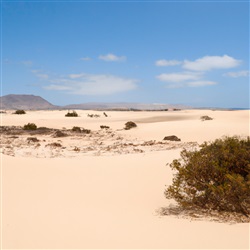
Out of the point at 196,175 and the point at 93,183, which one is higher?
the point at 196,175

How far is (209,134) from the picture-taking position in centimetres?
2208

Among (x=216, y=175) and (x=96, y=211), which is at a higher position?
(x=216, y=175)

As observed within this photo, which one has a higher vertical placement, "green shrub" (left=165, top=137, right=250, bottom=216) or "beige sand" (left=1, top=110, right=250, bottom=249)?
"green shrub" (left=165, top=137, right=250, bottom=216)

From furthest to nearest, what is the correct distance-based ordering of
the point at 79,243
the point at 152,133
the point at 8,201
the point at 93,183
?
the point at 152,133 → the point at 93,183 → the point at 8,201 → the point at 79,243

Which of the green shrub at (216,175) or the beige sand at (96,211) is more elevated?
the green shrub at (216,175)

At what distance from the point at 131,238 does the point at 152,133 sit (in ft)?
65.2

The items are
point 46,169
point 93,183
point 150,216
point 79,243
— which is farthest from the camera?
point 46,169

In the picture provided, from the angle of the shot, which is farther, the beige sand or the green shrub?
the green shrub

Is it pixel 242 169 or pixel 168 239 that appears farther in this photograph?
pixel 242 169

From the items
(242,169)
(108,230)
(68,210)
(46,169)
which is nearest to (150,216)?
(108,230)

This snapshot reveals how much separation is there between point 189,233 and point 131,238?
2.66 feet

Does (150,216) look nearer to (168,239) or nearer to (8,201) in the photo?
(168,239)

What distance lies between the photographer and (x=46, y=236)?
417 cm

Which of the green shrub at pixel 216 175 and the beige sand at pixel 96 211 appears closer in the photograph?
the beige sand at pixel 96 211
